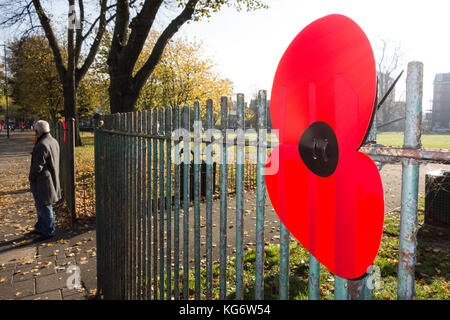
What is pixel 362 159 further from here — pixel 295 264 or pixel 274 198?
pixel 295 264

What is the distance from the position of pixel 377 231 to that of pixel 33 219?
8.53m

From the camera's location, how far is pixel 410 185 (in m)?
0.97

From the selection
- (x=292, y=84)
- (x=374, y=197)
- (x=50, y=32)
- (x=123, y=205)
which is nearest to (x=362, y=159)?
(x=374, y=197)

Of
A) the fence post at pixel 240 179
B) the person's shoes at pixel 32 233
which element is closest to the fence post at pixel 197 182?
the fence post at pixel 240 179

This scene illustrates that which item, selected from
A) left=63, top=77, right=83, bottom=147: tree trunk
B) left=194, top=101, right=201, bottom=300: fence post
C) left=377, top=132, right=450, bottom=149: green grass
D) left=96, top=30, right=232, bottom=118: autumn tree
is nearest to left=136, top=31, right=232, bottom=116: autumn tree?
left=96, top=30, right=232, bottom=118: autumn tree

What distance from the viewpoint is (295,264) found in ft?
15.8

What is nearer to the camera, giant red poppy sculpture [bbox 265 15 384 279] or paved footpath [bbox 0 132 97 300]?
giant red poppy sculpture [bbox 265 15 384 279]

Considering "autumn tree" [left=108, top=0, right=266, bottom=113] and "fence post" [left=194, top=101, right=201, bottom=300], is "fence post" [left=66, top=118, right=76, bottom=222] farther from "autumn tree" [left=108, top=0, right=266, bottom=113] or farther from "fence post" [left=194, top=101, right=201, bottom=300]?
"fence post" [left=194, top=101, right=201, bottom=300]

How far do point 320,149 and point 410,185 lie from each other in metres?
0.29

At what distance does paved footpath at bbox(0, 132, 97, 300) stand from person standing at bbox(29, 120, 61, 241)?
0.31 meters

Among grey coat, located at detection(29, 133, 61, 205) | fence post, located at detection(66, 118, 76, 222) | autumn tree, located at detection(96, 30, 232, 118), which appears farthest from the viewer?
autumn tree, located at detection(96, 30, 232, 118)

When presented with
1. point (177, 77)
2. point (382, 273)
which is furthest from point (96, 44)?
point (382, 273)

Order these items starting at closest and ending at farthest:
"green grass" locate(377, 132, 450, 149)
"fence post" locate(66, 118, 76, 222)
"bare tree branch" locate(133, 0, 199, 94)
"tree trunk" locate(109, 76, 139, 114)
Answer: "fence post" locate(66, 118, 76, 222), "tree trunk" locate(109, 76, 139, 114), "bare tree branch" locate(133, 0, 199, 94), "green grass" locate(377, 132, 450, 149)

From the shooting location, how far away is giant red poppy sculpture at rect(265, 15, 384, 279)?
3.18 ft
